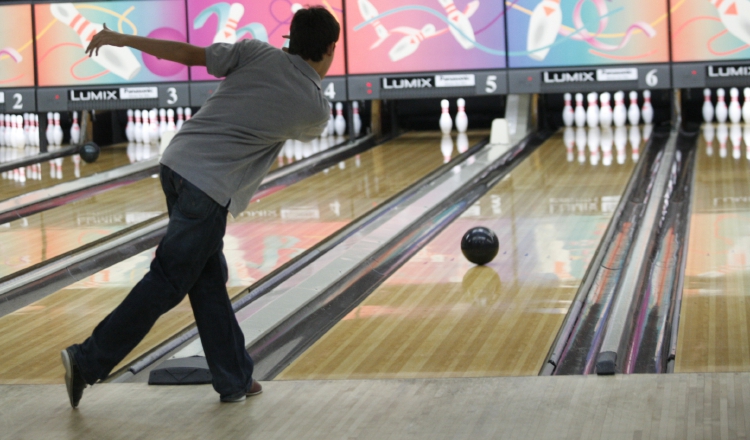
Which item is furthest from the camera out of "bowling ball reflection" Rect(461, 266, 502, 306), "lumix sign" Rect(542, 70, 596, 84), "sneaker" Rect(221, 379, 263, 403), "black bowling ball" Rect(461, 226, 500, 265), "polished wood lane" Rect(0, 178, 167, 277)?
"lumix sign" Rect(542, 70, 596, 84)

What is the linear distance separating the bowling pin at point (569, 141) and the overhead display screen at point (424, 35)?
0.65 metres

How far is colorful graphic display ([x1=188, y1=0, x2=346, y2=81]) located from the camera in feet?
21.2

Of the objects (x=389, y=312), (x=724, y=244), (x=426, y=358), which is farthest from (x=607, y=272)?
(x=426, y=358)

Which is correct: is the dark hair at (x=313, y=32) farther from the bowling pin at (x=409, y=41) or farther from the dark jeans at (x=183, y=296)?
the bowling pin at (x=409, y=41)

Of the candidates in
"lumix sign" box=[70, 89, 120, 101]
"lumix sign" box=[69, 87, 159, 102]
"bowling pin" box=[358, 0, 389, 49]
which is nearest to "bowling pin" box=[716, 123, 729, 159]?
"bowling pin" box=[358, 0, 389, 49]

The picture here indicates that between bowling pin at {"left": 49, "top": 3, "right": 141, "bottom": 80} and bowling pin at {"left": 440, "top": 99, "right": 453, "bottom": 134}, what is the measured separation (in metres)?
2.14

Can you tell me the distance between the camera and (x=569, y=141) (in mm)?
6180

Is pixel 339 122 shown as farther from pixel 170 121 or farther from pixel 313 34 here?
pixel 313 34

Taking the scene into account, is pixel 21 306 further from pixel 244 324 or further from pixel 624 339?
pixel 624 339

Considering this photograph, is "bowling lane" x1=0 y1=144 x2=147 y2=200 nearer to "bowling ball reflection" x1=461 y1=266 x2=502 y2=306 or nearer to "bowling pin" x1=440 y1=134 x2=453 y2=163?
"bowling pin" x1=440 y1=134 x2=453 y2=163

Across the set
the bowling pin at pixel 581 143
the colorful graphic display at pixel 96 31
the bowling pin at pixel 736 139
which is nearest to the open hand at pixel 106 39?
the bowling pin at pixel 581 143

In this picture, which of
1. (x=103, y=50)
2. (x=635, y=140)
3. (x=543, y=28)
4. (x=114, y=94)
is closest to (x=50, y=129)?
(x=114, y=94)

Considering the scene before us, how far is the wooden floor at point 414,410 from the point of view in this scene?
1729mm

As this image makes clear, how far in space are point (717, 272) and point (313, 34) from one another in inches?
70.0
